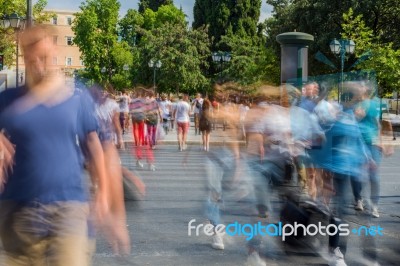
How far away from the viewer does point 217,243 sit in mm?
7039

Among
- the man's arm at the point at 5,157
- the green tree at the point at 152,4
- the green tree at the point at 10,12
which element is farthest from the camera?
the green tree at the point at 152,4

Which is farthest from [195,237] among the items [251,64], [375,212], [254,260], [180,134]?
[251,64]

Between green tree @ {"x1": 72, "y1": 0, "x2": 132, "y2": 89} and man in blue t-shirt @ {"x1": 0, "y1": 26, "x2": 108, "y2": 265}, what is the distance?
260ft

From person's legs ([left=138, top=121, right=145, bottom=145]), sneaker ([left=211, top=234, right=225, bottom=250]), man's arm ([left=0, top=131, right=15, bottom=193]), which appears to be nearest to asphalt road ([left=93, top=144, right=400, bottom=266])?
sneaker ([left=211, top=234, right=225, bottom=250])

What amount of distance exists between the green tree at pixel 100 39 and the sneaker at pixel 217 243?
A: 2988 inches

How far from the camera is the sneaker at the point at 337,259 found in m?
6.13

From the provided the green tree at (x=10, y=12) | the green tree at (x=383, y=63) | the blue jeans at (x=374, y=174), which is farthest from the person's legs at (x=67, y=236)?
the green tree at (x=10, y=12)

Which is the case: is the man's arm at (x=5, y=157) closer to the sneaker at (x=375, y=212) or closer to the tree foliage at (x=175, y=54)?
the sneaker at (x=375, y=212)

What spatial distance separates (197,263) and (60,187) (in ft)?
10.8

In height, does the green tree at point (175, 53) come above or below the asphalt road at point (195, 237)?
above

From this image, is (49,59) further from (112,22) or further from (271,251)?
(112,22)

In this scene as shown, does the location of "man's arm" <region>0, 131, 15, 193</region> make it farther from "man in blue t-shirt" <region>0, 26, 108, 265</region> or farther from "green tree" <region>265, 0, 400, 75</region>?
"green tree" <region>265, 0, 400, 75</region>

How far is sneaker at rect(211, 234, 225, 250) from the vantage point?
700 centimetres

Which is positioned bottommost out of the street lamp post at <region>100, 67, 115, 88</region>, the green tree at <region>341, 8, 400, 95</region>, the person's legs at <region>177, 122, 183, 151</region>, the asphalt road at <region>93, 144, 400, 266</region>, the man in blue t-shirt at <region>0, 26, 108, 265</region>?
the asphalt road at <region>93, 144, 400, 266</region>
